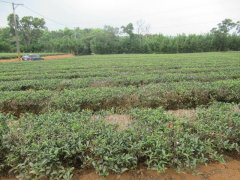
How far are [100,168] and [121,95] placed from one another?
4.32 meters

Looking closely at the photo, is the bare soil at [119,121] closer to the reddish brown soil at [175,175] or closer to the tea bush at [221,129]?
the reddish brown soil at [175,175]

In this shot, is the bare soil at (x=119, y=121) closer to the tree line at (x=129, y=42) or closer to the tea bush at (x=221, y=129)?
the tea bush at (x=221, y=129)

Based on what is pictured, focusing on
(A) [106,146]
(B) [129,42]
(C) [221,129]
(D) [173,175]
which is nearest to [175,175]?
(D) [173,175]

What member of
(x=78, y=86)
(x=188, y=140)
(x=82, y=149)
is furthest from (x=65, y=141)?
(x=78, y=86)

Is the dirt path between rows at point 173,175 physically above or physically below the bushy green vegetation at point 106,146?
below

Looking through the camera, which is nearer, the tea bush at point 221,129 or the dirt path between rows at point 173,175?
the dirt path between rows at point 173,175

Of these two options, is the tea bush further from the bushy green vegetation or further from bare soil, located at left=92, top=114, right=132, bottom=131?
bare soil, located at left=92, top=114, right=132, bottom=131

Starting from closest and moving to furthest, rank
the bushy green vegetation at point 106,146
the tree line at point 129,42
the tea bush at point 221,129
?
the bushy green vegetation at point 106,146
the tea bush at point 221,129
the tree line at point 129,42

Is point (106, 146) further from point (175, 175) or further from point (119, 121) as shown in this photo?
point (119, 121)

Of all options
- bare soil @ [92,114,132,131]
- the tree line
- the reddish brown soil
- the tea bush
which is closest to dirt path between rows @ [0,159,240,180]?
the reddish brown soil

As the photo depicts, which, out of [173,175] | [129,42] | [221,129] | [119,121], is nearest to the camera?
[173,175]

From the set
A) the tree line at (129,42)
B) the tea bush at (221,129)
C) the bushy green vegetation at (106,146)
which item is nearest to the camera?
the bushy green vegetation at (106,146)

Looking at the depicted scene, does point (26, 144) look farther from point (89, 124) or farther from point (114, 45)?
point (114, 45)

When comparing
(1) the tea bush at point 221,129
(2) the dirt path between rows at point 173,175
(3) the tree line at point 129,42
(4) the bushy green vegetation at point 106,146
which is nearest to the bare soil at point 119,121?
(4) the bushy green vegetation at point 106,146
